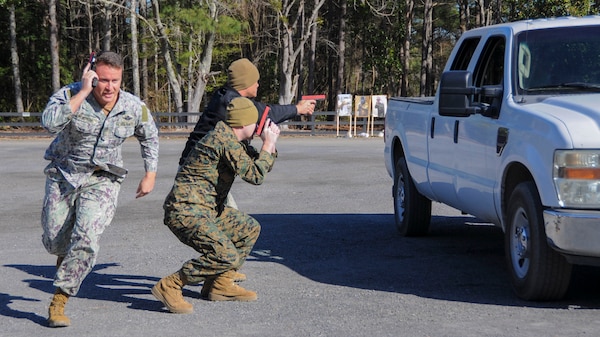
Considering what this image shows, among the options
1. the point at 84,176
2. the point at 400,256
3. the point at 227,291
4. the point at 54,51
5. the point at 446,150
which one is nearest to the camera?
the point at 84,176

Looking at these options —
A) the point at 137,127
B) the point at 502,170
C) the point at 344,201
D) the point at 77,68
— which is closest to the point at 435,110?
the point at 502,170

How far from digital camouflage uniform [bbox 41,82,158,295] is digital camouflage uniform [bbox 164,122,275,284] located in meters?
0.43

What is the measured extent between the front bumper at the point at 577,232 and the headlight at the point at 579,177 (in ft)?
0.25

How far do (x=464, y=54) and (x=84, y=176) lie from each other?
432 centimetres

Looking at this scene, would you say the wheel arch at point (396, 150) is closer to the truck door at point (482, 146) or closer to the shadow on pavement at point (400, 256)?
the shadow on pavement at point (400, 256)

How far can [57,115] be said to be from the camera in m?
6.49

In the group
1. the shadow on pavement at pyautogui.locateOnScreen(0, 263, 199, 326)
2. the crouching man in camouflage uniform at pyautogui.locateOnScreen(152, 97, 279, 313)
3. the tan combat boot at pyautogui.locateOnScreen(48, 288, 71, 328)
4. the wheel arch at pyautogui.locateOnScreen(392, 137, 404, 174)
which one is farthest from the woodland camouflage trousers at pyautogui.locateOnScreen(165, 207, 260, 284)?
the wheel arch at pyautogui.locateOnScreen(392, 137, 404, 174)

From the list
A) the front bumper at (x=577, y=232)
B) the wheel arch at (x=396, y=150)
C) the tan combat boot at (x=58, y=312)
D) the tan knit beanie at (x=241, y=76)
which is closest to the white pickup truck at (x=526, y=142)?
the front bumper at (x=577, y=232)

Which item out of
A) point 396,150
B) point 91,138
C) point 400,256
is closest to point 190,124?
point 396,150

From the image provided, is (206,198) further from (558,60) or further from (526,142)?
(558,60)

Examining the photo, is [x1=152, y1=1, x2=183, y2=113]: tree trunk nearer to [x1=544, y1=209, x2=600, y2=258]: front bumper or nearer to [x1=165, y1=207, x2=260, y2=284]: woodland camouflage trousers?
[x1=165, y1=207, x2=260, y2=284]: woodland camouflage trousers

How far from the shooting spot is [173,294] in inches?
275

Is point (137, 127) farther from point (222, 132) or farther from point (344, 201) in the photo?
point (344, 201)

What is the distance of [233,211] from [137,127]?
0.90 m
